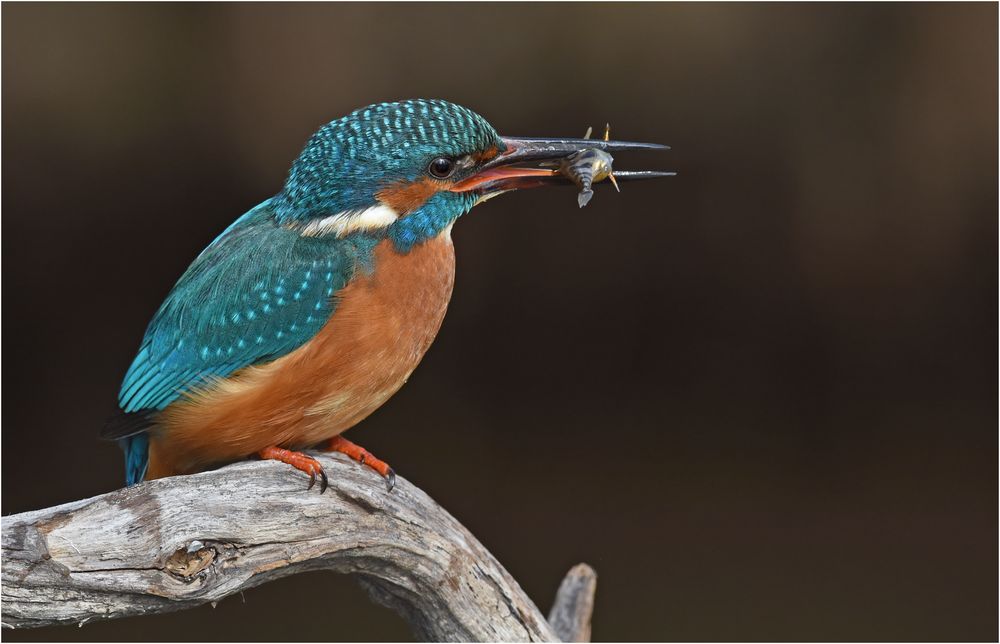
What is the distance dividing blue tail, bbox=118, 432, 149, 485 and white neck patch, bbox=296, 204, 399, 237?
0.67m

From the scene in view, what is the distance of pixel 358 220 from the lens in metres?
2.72

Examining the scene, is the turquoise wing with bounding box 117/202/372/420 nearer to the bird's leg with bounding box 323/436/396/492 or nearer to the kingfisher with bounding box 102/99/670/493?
the kingfisher with bounding box 102/99/670/493

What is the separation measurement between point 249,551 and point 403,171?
860 millimetres

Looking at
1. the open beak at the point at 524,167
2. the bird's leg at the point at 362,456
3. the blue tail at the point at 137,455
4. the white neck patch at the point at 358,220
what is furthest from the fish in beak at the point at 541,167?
the blue tail at the point at 137,455

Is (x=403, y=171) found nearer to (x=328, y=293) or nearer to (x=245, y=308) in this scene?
(x=328, y=293)

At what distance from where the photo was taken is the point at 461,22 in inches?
206

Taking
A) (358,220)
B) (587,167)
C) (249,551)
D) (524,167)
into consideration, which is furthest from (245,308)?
(587,167)

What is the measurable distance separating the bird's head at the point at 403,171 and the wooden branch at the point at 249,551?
56cm

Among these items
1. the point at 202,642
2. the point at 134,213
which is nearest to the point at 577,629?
the point at 202,642

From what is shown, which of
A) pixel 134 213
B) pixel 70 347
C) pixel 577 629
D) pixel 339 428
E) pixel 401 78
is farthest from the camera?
pixel 70 347

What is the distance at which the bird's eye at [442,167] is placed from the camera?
2.68 metres

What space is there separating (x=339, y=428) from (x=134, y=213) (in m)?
3.62

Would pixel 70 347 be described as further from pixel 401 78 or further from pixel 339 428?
pixel 339 428

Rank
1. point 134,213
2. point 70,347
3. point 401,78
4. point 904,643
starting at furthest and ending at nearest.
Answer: point 70,347 → point 134,213 → point 904,643 → point 401,78
